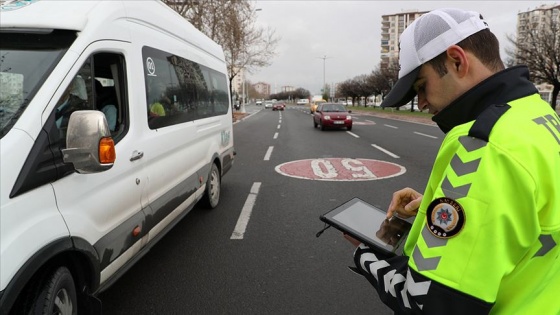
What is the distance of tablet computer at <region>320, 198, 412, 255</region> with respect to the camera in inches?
55.9

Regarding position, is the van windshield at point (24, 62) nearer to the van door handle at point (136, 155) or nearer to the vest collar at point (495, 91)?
the van door handle at point (136, 155)

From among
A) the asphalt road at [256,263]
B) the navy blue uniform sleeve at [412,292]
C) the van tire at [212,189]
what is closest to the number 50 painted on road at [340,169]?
the asphalt road at [256,263]

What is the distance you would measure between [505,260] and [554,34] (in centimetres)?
3509

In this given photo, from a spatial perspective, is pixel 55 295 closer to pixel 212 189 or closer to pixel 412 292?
pixel 412 292

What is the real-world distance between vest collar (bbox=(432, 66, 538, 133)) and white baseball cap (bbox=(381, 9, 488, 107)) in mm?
140

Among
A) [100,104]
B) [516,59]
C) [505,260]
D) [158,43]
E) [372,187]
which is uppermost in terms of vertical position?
[516,59]

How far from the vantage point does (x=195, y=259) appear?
13.1ft

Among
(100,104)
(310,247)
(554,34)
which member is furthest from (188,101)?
(554,34)

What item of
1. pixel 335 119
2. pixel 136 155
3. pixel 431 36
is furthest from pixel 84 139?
pixel 335 119

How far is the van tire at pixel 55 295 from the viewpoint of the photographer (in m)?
2.01

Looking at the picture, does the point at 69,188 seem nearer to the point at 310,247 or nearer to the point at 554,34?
the point at 310,247

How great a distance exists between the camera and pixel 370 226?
1604 mm

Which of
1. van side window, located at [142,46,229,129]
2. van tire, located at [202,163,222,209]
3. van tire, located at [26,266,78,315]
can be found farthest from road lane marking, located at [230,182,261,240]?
van tire, located at [26,266,78,315]

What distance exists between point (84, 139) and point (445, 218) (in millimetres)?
1806
